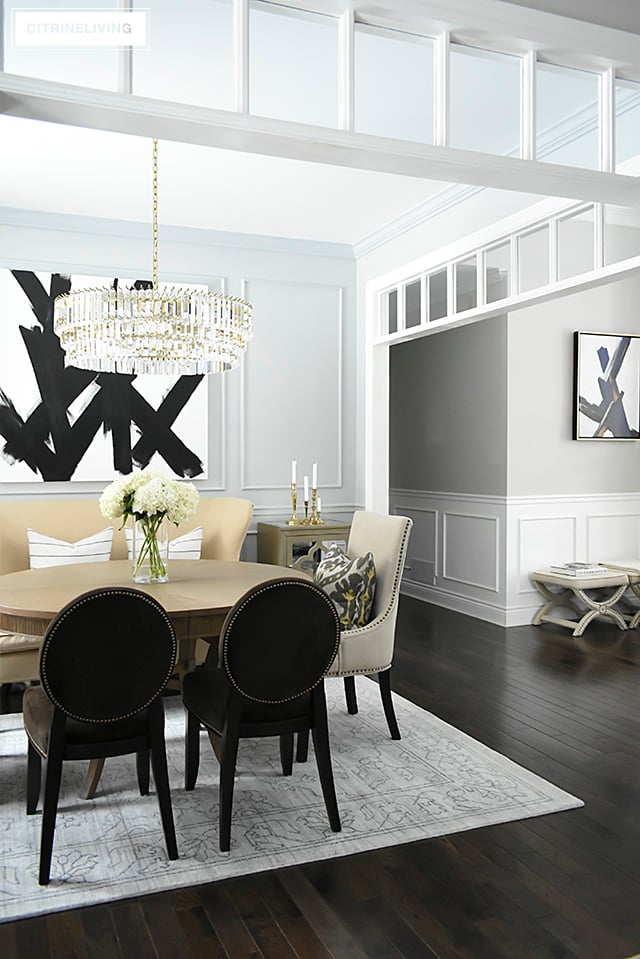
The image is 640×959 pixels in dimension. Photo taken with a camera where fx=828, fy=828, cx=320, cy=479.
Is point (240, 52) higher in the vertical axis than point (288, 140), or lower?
higher

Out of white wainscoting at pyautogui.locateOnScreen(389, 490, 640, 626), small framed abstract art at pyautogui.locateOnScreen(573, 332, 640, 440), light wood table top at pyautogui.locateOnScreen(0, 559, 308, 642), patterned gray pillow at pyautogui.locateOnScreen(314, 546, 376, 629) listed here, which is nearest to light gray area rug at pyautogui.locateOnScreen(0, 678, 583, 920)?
patterned gray pillow at pyautogui.locateOnScreen(314, 546, 376, 629)

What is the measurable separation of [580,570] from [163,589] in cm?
346

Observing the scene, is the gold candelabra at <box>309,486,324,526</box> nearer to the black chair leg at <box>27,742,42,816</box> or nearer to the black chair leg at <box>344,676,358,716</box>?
the black chair leg at <box>344,676,358,716</box>

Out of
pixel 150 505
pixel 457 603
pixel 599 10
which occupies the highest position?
pixel 599 10

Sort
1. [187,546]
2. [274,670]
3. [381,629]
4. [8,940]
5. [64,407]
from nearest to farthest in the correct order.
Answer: [8,940] → [274,670] → [381,629] → [187,546] → [64,407]

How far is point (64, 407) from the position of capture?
567 cm

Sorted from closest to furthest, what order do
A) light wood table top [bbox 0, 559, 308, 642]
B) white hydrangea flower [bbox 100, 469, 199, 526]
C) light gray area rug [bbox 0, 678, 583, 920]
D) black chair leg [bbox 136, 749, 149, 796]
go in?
light gray area rug [bbox 0, 678, 583, 920] < light wood table top [bbox 0, 559, 308, 642] < black chair leg [bbox 136, 749, 149, 796] < white hydrangea flower [bbox 100, 469, 199, 526]

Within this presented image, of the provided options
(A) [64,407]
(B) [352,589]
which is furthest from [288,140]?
(A) [64,407]

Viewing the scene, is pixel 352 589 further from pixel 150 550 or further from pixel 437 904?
pixel 437 904

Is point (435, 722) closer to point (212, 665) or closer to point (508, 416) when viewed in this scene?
point (212, 665)

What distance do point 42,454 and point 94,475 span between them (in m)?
0.37

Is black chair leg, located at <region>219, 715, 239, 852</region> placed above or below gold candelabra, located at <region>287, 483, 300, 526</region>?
below

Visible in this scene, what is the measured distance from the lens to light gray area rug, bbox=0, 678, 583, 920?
246 cm

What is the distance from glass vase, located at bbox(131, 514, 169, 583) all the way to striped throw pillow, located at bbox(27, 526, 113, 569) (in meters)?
1.18
